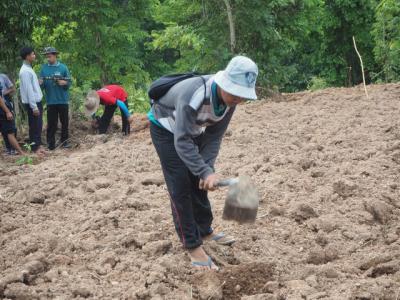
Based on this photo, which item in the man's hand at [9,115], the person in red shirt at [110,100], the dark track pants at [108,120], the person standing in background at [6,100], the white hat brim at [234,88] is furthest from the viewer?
the dark track pants at [108,120]

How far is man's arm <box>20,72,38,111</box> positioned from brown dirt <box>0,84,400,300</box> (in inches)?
41.6

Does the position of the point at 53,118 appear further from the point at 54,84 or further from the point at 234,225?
the point at 234,225

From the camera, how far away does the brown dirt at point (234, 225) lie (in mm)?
3557

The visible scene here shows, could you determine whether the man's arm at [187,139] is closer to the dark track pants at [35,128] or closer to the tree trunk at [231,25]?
the dark track pants at [35,128]

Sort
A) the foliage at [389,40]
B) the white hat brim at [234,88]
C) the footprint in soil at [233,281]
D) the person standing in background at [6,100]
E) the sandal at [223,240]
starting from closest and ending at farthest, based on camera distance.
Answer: the white hat brim at [234,88] < the footprint in soil at [233,281] < the sandal at [223,240] < the person standing in background at [6,100] < the foliage at [389,40]

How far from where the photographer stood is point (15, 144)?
855cm

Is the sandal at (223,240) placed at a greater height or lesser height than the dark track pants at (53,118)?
lesser

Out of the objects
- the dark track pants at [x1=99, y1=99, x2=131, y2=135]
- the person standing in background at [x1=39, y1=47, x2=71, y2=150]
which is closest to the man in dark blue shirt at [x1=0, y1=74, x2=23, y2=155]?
the person standing in background at [x1=39, y1=47, x2=71, y2=150]

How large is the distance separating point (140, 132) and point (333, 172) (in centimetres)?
463

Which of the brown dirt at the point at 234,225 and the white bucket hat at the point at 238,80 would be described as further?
the brown dirt at the point at 234,225

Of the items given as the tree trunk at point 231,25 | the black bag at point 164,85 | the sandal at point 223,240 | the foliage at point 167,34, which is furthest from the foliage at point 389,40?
the black bag at point 164,85

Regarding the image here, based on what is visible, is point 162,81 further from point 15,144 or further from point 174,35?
point 174,35

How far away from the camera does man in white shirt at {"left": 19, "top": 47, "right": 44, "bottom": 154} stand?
815cm

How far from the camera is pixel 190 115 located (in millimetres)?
3320
